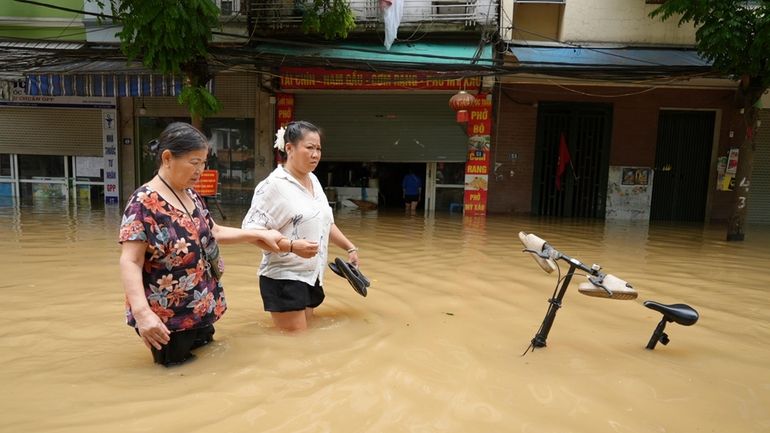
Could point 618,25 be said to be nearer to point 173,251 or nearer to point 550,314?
point 550,314

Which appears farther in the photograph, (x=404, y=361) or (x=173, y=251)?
(x=404, y=361)

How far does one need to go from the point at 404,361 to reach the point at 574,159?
10905mm

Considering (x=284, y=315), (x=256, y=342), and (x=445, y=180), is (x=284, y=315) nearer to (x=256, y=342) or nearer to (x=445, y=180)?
(x=256, y=342)

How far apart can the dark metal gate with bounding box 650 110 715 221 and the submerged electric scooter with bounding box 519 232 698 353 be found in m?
10.9

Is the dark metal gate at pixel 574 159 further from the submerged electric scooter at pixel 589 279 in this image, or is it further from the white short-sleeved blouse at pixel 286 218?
the white short-sleeved blouse at pixel 286 218

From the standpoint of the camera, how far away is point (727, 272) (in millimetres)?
5688

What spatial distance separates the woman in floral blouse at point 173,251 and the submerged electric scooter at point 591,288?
1483 mm

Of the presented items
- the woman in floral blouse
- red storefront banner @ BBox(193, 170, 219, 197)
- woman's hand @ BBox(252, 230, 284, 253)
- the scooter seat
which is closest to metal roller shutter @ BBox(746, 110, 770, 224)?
the scooter seat

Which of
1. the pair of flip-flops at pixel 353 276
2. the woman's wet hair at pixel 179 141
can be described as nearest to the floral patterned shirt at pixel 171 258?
the woman's wet hair at pixel 179 141

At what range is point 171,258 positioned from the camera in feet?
7.94

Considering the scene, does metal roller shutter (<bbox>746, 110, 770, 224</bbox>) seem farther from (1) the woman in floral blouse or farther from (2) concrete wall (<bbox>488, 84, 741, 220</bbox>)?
(1) the woman in floral blouse

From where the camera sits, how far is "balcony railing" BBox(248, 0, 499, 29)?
1073 centimetres

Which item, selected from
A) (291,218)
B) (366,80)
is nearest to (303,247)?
(291,218)

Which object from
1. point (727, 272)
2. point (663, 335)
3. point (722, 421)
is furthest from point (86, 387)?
point (727, 272)
